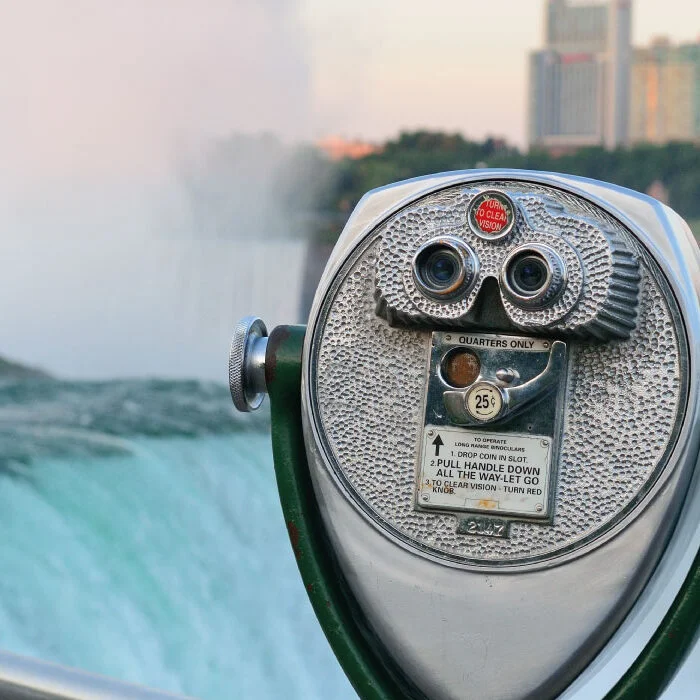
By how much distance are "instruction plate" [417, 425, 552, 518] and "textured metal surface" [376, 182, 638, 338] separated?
0.11 m

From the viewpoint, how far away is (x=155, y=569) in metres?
4.96

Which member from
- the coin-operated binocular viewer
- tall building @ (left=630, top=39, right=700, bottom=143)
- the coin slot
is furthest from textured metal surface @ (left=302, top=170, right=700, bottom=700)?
tall building @ (left=630, top=39, right=700, bottom=143)

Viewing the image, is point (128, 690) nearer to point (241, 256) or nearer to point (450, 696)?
point (450, 696)

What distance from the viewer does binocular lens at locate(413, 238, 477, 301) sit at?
1215mm

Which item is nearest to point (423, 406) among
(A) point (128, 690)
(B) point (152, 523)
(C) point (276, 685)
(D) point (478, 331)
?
(D) point (478, 331)

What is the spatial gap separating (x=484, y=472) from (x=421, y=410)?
9 cm

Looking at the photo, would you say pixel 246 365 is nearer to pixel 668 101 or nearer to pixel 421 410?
pixel 421 410

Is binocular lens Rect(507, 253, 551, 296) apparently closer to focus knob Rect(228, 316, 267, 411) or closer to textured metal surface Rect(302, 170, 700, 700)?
textured metal surface Rect(302, 170, 700, 700)

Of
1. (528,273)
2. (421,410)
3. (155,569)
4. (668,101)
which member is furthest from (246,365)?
(668,101)

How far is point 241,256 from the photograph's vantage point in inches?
609

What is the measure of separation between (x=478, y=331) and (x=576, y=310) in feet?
0.33

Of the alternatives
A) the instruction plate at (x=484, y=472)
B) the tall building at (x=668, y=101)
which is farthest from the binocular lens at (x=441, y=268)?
the tall building at (x=668, y=101)

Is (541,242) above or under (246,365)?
above

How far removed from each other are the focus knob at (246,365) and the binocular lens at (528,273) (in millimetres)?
289
